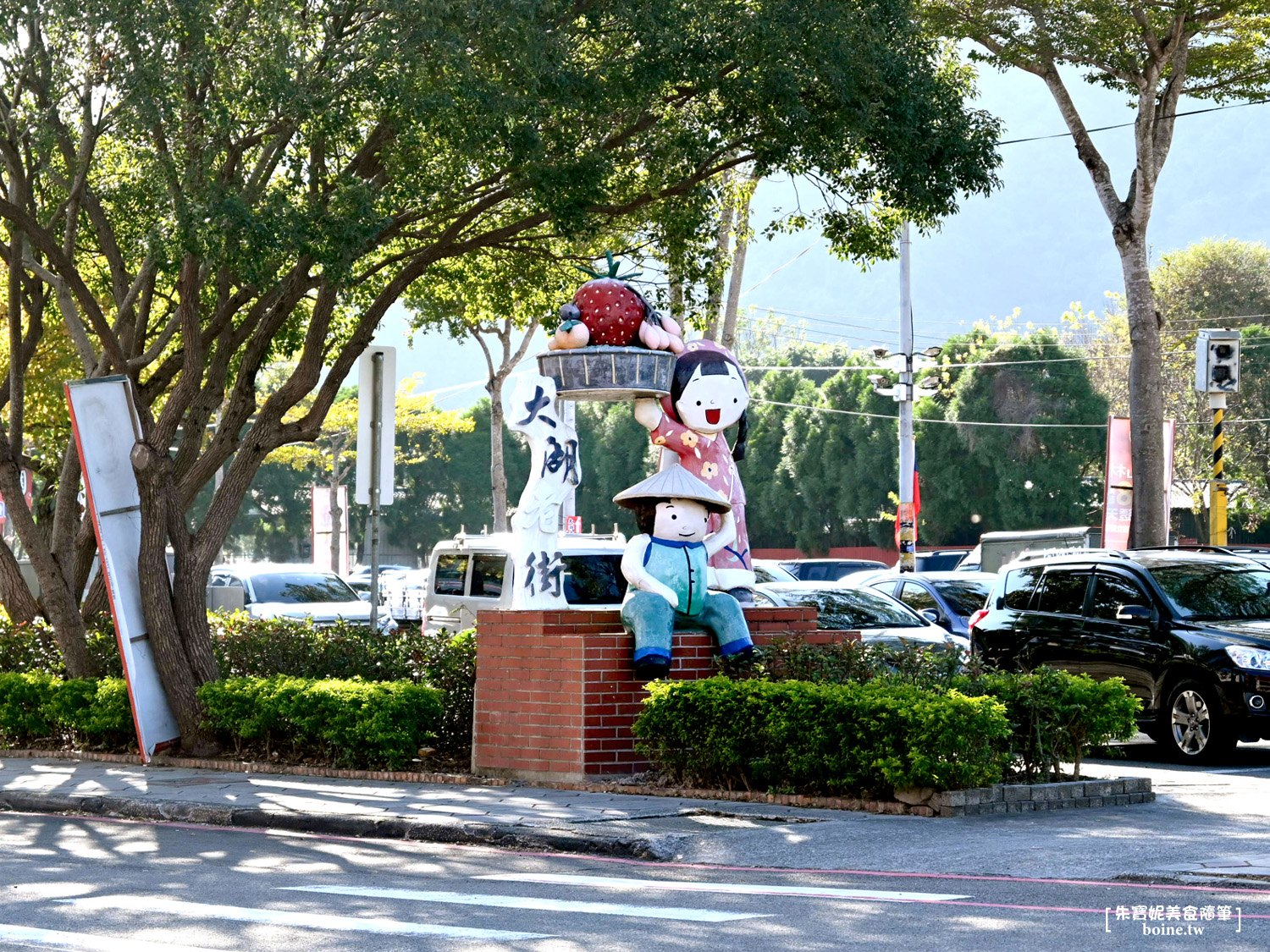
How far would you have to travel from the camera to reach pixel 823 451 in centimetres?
6281

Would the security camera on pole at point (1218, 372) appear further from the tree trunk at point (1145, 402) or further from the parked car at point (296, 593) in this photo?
the parked car at point (296, 593)

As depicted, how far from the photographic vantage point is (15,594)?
16703 millimetres

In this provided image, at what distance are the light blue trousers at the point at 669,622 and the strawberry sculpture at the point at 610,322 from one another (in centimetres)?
202

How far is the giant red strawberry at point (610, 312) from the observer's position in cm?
1203

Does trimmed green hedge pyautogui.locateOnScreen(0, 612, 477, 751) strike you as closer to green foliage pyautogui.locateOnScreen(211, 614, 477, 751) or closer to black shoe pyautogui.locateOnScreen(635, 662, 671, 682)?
green foliage pyautogui.locateOnScreen(211, 614, 477, 751)

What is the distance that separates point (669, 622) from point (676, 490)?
96cm

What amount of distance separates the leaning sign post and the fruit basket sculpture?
324 centimetres

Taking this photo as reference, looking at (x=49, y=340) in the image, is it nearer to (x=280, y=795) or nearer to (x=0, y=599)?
(x=0, y=599)

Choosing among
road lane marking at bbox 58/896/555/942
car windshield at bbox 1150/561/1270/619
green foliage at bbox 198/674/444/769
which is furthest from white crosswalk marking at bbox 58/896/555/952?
car windshield at bbox 1150/561/1270/619

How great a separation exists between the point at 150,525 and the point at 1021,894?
895cm

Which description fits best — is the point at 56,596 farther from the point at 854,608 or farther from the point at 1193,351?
the point at 1193,351

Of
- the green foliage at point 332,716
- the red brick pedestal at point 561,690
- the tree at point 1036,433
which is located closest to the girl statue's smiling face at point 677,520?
the red brick pedestal at point 561,690

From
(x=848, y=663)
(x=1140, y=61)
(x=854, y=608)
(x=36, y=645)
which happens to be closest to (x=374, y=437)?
(x=36, y=645)

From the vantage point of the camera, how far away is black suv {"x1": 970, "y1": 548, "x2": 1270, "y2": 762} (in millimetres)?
12906
